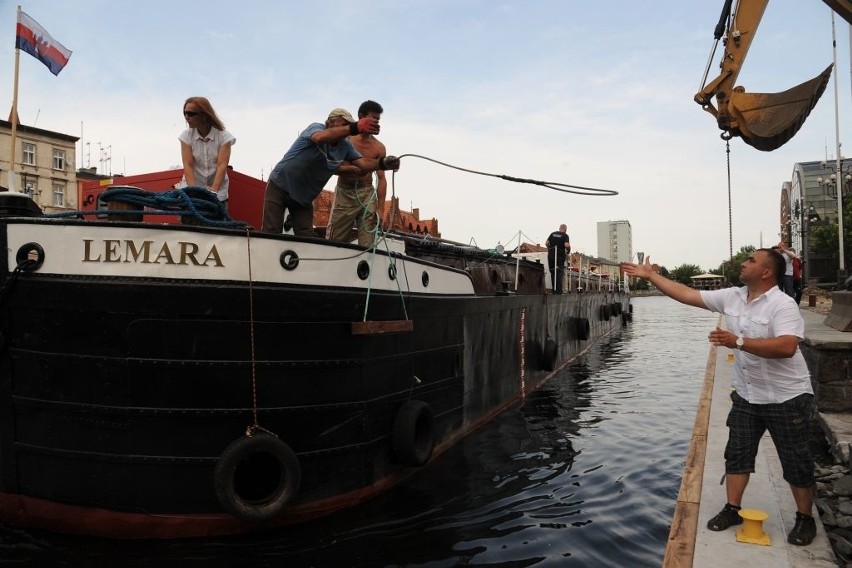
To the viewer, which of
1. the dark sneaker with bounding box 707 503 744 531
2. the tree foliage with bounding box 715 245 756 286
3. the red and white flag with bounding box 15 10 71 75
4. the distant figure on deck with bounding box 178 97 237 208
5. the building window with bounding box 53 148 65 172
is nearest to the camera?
the dark sneaker with bounding box 707 503 744 531

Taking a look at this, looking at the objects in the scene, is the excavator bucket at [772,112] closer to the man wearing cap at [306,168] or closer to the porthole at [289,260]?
the man wearing cap at [306,168]

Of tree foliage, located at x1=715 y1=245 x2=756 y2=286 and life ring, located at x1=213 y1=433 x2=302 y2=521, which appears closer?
life ring, located at x1=213 y1=433 x2=302 y2=521

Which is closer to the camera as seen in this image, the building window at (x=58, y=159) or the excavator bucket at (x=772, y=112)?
the excavator bucket at (x=772, y=112)

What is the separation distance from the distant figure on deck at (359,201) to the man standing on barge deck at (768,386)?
10.7ft

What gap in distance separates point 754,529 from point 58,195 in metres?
49.0

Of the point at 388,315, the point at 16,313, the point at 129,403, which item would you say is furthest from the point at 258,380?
the point at 16,313

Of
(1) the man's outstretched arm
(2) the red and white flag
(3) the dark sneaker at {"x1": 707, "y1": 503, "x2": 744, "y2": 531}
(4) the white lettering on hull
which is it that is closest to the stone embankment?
(3) the dark sneaker at {"x1": 707, "y1": 503, "x2": 744, "y2": 531}

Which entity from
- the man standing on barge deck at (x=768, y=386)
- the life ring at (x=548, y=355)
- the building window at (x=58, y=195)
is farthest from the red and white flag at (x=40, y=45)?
the building window at (x=58, y=195)

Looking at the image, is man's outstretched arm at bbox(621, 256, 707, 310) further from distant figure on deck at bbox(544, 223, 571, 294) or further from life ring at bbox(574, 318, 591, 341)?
life ring at bbox(574, 318, 591, 341)

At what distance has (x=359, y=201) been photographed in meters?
5.85

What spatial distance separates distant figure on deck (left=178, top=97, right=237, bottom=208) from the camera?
5355 mm

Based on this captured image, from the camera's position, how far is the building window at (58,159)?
41625mm

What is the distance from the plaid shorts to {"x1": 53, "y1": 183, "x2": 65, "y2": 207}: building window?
47.1 m

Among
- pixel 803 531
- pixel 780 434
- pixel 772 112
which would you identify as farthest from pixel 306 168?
pixel 772 112
